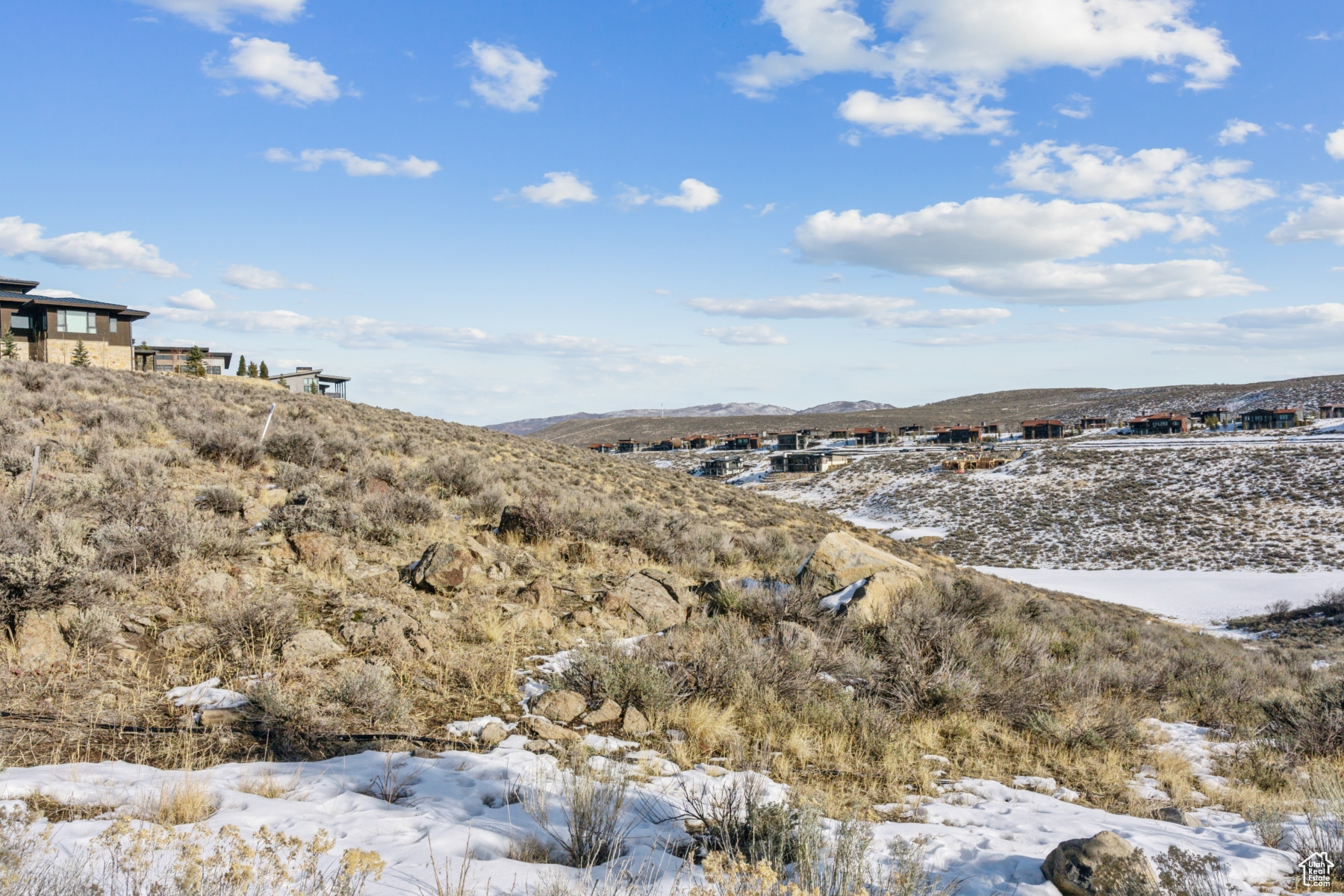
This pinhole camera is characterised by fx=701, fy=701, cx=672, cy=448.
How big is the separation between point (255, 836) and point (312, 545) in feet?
19.4

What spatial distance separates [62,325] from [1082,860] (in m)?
54.4

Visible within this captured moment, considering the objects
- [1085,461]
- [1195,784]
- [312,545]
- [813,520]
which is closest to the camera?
[1195,784]

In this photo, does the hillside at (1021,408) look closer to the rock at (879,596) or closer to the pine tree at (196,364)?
the pine tree at (196,364)

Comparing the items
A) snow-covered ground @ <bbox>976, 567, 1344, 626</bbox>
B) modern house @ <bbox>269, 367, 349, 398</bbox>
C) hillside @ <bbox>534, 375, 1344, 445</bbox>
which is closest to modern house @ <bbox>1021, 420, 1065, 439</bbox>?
hillside @ <bbox>534, 375, 1344, 445</bbox>

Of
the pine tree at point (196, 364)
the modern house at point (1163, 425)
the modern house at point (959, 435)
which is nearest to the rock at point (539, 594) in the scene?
the pine tree at point (196, 364)

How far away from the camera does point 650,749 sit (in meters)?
5.00

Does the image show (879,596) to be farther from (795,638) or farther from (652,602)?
(652,602)

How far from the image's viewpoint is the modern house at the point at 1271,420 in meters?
76.6

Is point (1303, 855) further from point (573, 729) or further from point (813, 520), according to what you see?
point (813, 520)

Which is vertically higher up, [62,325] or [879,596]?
[62,325]

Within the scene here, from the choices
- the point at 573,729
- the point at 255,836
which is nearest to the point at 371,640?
the point at 573,729

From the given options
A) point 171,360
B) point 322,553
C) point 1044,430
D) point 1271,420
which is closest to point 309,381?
point 171,360

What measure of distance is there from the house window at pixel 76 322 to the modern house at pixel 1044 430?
91.2 meters

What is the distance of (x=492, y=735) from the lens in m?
4.94
